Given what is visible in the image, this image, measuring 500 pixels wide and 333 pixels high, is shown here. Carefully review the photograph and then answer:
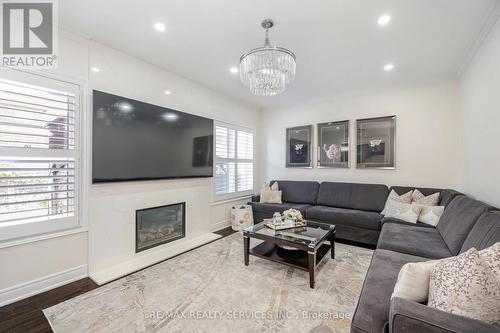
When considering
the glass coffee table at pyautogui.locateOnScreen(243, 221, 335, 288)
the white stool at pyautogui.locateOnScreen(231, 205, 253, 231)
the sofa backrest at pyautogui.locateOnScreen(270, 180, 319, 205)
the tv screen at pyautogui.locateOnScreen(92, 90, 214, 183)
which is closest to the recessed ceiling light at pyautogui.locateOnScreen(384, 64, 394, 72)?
the sofa backrest at pyautogui.locateOnScreen(270, 180, 319, 205)

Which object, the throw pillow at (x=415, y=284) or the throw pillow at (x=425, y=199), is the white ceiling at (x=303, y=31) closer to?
the throw pillow at (x=425, y=199)

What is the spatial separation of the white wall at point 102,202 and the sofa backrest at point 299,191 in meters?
1.93

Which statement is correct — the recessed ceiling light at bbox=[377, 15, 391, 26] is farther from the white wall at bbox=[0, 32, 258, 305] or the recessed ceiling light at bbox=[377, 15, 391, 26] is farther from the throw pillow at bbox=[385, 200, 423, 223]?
the white wall at bbox=[0, 32, 258, 305]

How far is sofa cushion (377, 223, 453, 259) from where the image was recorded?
6.55ft

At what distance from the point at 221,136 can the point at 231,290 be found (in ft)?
9.18

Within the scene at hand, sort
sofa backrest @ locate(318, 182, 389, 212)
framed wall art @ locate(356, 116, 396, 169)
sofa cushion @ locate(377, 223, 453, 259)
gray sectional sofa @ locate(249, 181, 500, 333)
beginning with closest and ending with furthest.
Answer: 1. gray sectional sofa @ locate(249, 181, 500, 333)
2. sofa cushion @ locate(377, 223, 453, 259)
3. sofa backrest @ locate(318, 182, 389, 212)
4. framed wall art @ locate(356, 116, 396, 169)

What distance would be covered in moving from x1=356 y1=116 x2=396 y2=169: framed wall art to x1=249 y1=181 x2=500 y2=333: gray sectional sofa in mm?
463

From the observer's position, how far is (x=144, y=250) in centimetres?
288

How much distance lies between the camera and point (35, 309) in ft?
6.06

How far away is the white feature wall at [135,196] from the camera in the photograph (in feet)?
8.05

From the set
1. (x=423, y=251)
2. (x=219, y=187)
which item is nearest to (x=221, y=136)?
(x=219, y=187)

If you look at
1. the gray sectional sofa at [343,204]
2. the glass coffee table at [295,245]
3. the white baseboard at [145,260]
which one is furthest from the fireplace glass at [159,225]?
the gray sectional sofa at [343,204]

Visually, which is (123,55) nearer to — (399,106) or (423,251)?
(423,251)

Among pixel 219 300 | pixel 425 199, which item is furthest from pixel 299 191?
pixel 219 300
